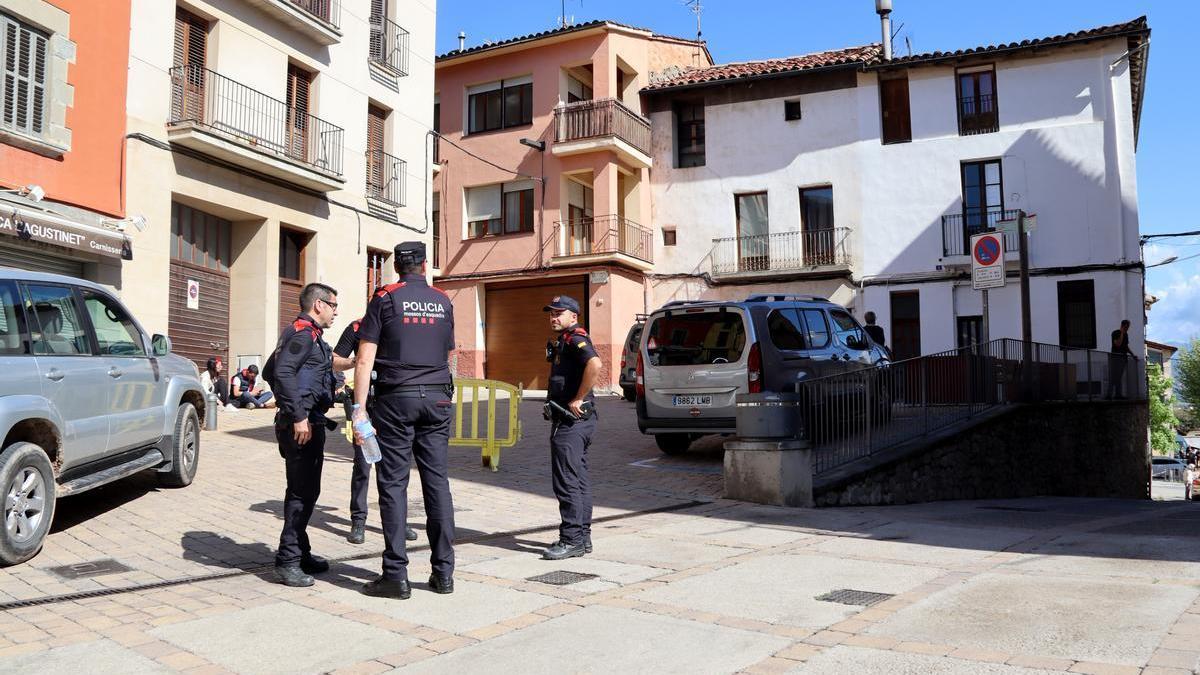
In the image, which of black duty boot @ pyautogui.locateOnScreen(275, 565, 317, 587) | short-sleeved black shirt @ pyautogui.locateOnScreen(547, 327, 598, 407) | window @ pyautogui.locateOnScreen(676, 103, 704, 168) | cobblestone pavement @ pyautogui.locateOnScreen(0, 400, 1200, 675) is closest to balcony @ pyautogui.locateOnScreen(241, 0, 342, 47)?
cobblestone pavement @ pyautogui.locateOnScreen(0, 400, 1200, 675)

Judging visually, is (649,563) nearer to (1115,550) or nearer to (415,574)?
(415,574)

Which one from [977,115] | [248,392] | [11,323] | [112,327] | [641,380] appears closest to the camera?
[11,323]

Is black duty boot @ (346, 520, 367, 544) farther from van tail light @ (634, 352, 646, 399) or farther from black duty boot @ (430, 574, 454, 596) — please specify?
van tail light @ (634, 352, 646, 399)

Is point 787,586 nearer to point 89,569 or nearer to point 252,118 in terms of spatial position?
point 89,569

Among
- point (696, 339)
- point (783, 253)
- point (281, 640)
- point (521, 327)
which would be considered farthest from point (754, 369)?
point (521, 327)

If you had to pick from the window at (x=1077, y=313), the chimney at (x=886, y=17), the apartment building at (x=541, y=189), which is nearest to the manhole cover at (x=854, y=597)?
the apartment building at (x=541, y=189)

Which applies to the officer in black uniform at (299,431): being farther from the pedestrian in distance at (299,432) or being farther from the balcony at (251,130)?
the balcony at (251,130)

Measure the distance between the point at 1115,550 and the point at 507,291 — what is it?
2243cm

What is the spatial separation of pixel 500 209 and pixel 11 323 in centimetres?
2250

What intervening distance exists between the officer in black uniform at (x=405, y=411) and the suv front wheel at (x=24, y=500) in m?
2.40

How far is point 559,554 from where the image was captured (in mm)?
6441

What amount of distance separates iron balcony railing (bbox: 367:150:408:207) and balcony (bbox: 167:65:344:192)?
5.40ft

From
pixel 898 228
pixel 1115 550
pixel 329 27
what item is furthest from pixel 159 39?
pixel 898 228

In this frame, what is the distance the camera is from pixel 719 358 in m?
11.1
